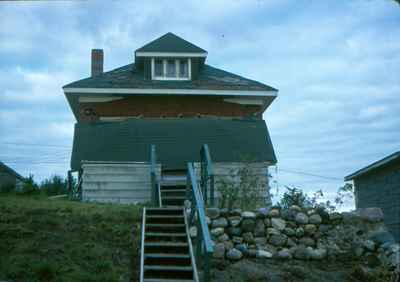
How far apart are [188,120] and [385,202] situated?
22.6 ft

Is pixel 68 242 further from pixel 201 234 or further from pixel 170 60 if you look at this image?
pixel 170 60

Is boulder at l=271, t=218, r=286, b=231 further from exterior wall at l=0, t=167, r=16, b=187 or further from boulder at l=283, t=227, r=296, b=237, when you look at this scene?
exterior wall at l=0, t=167, r=16, b=187

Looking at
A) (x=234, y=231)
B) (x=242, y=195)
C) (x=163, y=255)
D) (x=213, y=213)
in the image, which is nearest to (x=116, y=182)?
(x=242, y=195)

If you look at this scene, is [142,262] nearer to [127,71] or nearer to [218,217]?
[218,217]

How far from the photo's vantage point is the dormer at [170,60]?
68.5ft

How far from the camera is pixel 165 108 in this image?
65.7ft

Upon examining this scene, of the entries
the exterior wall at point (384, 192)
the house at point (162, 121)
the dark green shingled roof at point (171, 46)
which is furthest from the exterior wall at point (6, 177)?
the exterior wall at point (384, 192)

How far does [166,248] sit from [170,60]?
12.7 m

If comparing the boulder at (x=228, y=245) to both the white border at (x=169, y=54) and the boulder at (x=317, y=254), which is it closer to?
the boulder at (x=317, y=254)

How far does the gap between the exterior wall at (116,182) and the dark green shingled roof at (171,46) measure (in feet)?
20.3

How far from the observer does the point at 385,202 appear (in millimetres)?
19062

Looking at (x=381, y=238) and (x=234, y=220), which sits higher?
(x=234, y=220)

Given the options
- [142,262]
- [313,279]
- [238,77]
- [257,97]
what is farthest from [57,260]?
[238,77]

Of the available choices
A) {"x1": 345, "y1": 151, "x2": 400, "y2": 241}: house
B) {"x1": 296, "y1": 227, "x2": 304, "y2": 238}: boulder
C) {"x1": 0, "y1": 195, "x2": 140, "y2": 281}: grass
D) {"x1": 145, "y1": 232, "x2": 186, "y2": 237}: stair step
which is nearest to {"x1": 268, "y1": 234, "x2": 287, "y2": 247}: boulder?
{"x1": 296, "y1": 227, "x2": 304, "y2": 238}: boulder
